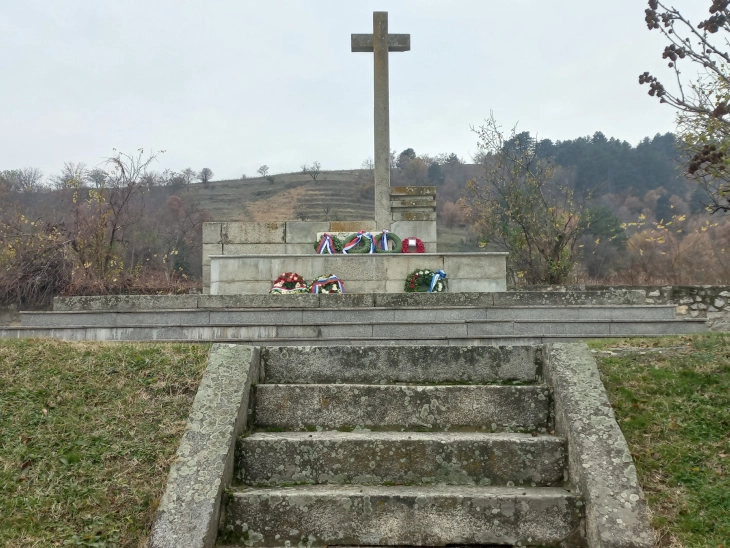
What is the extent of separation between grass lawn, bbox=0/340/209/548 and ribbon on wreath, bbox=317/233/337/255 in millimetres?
6943

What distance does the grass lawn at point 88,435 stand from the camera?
11.3 feet

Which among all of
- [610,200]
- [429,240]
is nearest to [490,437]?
[429,240]

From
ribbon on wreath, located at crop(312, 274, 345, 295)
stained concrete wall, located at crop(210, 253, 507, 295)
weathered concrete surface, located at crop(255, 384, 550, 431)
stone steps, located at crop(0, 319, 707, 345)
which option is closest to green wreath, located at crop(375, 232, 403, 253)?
stained concrete wall, located at crop(210, 253, 507, 295)

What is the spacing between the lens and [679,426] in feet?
13.4

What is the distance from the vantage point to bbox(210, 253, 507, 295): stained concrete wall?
10.8 meters

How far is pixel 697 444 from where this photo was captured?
392 centimetres

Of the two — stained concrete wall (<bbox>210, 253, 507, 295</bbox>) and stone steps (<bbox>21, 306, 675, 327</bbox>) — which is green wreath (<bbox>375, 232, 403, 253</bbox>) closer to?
stained concrete wall (<bbox>210, 253, 507, 295</bbox>)

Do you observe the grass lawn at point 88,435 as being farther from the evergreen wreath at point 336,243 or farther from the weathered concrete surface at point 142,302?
the evergreen wreath at point 336,243

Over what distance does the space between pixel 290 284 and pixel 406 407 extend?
20.7 feet

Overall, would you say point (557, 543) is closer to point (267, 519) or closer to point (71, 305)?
point (267, 519)

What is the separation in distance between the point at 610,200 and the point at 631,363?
5466cm

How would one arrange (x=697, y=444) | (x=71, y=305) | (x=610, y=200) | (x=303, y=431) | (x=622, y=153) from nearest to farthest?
(x=697, y=444), (x=303, y=431), (x=71, y=305), (x=610, y=200), (x=622, y=153)

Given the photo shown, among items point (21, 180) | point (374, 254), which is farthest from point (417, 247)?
point (21, 180)

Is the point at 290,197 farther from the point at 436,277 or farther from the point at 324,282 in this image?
the point at 436,277
